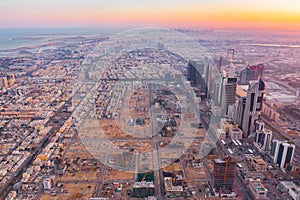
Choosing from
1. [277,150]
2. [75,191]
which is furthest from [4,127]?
[277,150]

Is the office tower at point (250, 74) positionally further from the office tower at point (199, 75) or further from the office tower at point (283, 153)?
the office tower at point (283, 153)

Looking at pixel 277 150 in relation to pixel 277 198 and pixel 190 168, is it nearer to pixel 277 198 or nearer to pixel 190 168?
pixel 277 198

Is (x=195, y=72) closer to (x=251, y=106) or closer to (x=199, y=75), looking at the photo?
(x=199, y=75)

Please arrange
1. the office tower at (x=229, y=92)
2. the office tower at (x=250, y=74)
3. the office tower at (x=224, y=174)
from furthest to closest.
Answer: the office tower at (x=250, y=74) < the office tower at (x=229, y=92) < the office tower at (x=224, y=174)

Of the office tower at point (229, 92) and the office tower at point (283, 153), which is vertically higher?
the office tower at point (229, 92)

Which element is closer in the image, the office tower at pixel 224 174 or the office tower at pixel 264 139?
the office tower at pixel 224 174

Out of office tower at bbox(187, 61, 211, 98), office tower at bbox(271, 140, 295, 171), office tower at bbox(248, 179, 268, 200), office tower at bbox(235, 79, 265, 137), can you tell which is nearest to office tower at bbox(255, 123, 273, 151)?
office tower at bbox(271, 140, 295, 171)

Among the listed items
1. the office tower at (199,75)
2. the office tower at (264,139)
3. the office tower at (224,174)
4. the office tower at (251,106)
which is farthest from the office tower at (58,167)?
the office tower at (199,75)
